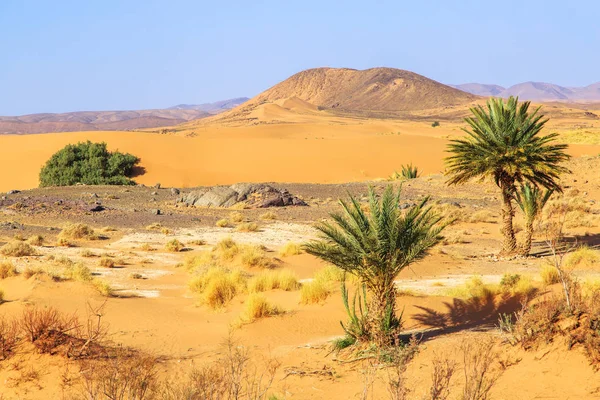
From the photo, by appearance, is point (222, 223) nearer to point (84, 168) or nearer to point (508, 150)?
point (508, 150)

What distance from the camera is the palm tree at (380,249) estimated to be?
851 cm

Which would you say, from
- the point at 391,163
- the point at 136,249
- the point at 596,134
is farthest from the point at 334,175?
the point at 136,249

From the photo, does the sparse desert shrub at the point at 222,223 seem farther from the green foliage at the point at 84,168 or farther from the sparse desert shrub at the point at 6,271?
the green foliage at the point at 84,168

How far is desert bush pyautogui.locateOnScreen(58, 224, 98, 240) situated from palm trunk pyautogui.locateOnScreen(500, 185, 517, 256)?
11932 millimetres

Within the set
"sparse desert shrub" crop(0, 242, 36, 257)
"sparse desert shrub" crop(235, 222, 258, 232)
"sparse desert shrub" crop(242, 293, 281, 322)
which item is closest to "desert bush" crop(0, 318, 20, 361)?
"sparse desert shrub" crop(242, 293, 281, 322)

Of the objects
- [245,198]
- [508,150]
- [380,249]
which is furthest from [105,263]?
[245,198]

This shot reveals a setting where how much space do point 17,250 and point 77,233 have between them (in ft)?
11.9

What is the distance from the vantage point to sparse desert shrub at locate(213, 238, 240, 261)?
55.6 feet

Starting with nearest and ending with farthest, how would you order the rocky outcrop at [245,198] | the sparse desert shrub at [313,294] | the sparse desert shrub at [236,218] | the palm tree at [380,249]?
the palm tree at [380,249] → the sparse desert shrub at [313,294] → the sparse desert shrub at [236,218] → the rocky outcrop at [245,198]

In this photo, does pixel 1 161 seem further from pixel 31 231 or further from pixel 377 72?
pixel 377 72

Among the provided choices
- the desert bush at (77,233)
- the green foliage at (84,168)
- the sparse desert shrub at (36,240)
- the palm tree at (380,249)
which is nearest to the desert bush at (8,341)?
the palm tree at (380,249)

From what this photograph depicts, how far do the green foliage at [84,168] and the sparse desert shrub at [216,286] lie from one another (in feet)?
77.7

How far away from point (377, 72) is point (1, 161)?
109046mm

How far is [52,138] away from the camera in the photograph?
172 feet
